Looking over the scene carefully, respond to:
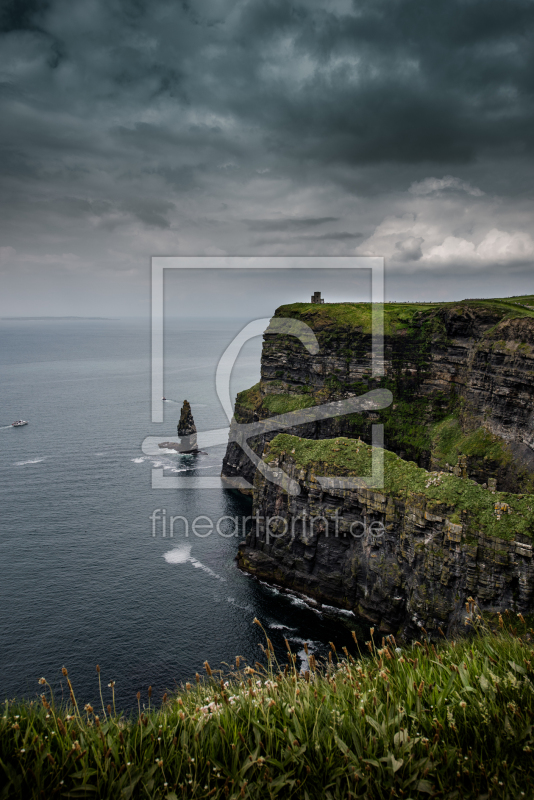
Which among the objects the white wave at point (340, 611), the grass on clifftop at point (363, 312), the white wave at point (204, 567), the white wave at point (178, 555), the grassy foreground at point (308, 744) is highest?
the grass on clifftop at point (363, 312)

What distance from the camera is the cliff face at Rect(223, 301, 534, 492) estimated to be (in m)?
75.9

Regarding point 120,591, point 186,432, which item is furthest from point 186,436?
point 120,591

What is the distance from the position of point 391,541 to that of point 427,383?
175 feet

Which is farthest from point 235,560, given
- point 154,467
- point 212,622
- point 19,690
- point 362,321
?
point 362,321

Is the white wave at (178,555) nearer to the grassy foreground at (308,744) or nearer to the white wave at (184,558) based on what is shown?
the white wave at (184,558)

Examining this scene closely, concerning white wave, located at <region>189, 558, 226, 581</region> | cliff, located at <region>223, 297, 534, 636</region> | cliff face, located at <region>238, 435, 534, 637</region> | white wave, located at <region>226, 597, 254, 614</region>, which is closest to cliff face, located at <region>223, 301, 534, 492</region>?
cliff, located at <region>223, 297, 534, 636</region>

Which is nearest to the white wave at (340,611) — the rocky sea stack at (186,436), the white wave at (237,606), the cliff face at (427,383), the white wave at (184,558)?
the white wave at (237,606)

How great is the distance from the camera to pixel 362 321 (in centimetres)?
11275

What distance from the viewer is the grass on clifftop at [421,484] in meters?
45.7

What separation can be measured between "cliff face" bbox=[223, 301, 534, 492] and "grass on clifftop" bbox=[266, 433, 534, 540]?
22.2 meters

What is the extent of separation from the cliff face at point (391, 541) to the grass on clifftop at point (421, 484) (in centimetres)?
12

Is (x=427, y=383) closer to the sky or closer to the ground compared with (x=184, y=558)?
closer to the sky

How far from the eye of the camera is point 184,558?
7669 centimetres

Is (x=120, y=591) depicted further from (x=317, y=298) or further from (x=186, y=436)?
(x=317, y=298)
